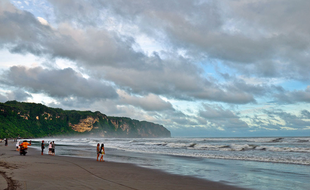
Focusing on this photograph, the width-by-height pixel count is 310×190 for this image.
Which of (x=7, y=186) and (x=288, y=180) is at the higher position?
(x=7, y=186)

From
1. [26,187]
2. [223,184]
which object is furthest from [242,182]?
[26,187]

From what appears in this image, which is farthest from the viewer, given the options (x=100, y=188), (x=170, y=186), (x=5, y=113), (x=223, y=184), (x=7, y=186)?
(x=5, y=113)

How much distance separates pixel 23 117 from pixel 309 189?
22830 cm

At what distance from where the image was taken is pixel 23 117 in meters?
200

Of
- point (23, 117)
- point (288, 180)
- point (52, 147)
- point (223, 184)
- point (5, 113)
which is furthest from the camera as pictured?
point (23, 117)

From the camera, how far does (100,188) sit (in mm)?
10414

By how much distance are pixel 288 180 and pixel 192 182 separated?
673 centimetres

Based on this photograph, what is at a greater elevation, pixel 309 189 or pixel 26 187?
pixel 26 187

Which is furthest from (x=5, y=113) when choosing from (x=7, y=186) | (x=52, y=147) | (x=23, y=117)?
(x=7, y=186)

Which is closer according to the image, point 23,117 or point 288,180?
point 288,180

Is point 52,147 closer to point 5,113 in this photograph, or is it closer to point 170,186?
point 170,186

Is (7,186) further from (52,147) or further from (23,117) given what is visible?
(23,117)

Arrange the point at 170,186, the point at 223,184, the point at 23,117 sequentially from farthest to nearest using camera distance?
the point at 23,117
the point at 223,184
the point at 170,186

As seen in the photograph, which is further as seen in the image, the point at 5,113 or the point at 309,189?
the point at 5,113
